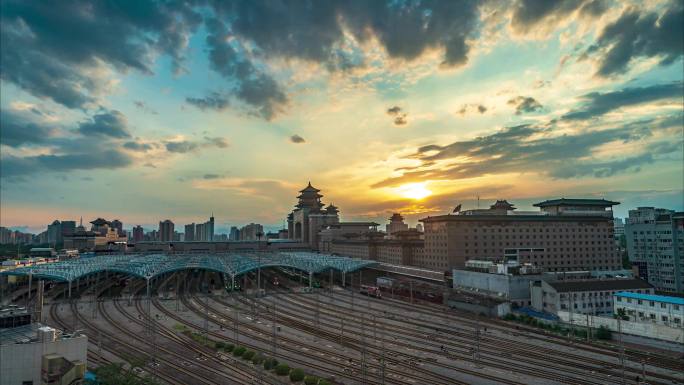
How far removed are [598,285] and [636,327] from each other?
1443 centimetres

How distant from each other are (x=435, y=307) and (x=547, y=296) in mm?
17954

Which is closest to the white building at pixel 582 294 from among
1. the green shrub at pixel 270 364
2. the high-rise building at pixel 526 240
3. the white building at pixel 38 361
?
the high-rise building at pixel 526 240

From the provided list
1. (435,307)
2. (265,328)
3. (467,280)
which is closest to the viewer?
(265,328)

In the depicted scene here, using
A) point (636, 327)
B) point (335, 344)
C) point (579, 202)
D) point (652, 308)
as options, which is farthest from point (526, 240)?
point (335, 344)

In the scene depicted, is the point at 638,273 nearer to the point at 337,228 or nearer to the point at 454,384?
the point at 454,384

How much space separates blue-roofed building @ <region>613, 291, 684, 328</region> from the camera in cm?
5191

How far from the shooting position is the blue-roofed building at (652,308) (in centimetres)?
5191

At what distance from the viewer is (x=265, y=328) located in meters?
59.2

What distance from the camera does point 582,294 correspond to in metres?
65.1

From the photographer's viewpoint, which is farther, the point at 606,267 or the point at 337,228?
the point at 337,228

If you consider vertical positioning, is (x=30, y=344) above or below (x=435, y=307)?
above

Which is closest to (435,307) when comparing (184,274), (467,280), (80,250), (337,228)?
(467,280)

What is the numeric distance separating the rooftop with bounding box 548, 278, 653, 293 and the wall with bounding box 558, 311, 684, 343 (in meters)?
5.43

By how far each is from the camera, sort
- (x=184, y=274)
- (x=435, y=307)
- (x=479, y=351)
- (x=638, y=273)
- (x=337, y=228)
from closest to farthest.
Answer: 1. (x=479, y=351)
2. (x=435, y=307)
3. (x=638, y=273)
4. (x=184, y=274)
5. (x=337, y=228)
